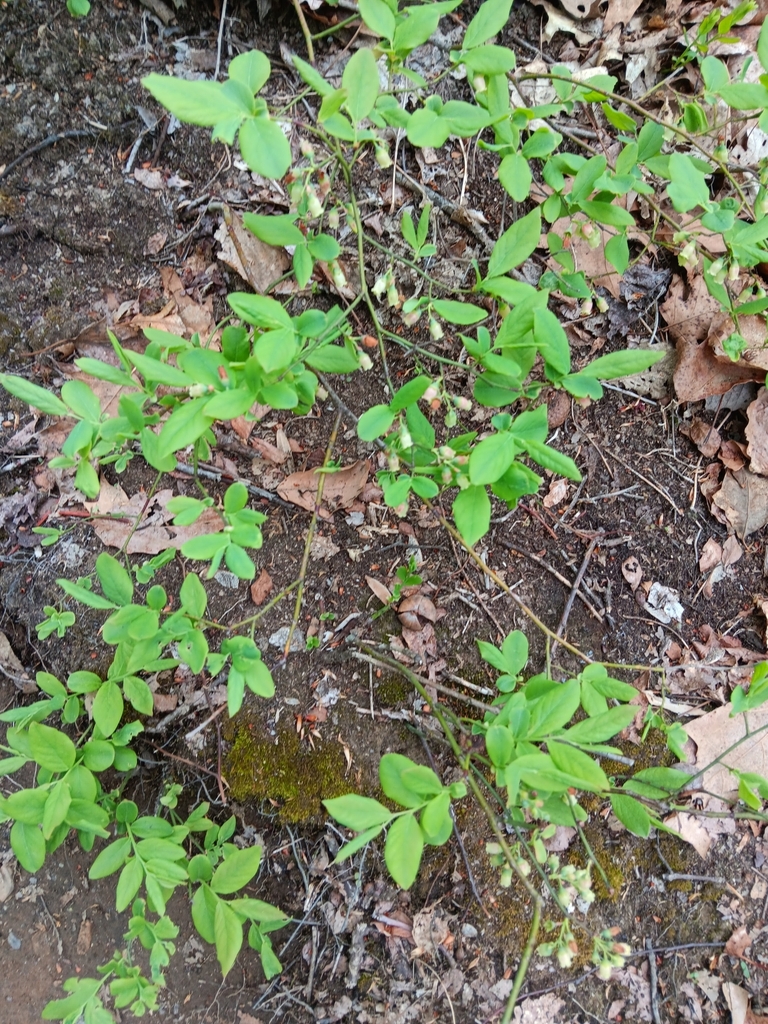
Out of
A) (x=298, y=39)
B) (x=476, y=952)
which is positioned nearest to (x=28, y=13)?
(x=298, y=39)

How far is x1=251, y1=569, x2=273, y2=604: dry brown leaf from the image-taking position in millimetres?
2514

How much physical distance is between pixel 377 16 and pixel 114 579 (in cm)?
157

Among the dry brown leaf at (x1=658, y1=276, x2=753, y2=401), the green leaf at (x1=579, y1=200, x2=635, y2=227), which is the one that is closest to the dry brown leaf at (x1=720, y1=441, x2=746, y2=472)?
the dry brown leaf at (x1=658, y1=276, x2=753, y2=401)

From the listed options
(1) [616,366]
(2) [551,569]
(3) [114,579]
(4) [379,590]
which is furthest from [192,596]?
(2) [551,569]

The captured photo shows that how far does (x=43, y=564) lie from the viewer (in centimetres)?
259

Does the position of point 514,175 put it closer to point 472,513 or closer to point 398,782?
point 472,513

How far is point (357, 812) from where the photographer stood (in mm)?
1538

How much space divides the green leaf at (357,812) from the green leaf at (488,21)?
1.83m

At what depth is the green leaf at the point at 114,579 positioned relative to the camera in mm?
1882

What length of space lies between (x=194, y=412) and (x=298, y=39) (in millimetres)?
1904

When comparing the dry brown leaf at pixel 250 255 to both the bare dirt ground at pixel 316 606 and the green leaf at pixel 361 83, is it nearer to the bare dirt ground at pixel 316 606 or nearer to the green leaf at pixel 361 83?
the bare dirt ground at pixel 316 606

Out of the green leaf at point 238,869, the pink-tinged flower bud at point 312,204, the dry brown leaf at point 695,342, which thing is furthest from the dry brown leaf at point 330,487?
the dry brown leaf at point 695,342

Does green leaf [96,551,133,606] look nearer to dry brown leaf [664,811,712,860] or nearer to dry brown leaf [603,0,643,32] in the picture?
dry brown leaf [664,811,712,860]

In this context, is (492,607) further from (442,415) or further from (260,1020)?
(260,1020)
